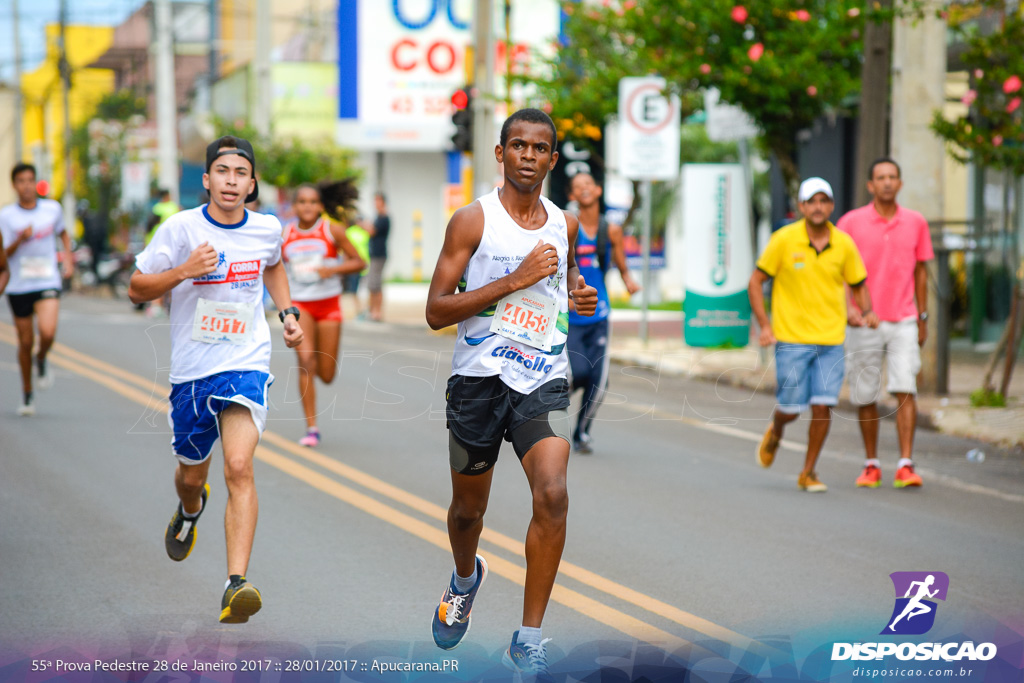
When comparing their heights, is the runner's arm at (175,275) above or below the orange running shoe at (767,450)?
above

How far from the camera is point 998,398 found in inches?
469

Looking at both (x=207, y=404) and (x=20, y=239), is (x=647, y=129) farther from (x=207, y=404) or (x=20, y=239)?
(x=207, y=404)

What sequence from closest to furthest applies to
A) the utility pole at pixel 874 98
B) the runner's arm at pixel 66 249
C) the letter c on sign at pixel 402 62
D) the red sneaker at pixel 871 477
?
the red sneaker at pixel 871 477
the runner's arm at pixel 66 249
the utility pole at pixel 874 98
the letter c on sign at pixel 402 62

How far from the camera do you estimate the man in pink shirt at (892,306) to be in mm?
8781

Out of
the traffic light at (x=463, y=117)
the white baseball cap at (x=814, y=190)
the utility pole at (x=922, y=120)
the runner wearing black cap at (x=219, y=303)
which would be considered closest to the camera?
the runner wearing black cap at (x=219, y=303)

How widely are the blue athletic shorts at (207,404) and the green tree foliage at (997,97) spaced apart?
24.9 feet

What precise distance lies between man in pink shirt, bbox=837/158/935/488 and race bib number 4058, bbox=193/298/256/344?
14.9 feet

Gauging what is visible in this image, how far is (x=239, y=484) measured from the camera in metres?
5.41

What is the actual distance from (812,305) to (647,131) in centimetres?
876

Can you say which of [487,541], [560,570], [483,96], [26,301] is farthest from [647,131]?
[560,570]

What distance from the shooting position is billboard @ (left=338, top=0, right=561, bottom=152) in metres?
37.3

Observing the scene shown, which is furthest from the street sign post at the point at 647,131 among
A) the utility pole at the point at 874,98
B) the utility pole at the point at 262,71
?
the utility pole at the point at 262,71

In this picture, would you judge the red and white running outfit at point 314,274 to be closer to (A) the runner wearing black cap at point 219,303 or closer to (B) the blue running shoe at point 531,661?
(A) the runner wearing black cap at point 219,303

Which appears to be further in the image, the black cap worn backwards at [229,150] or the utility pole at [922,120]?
the utility pole at [922,120]
